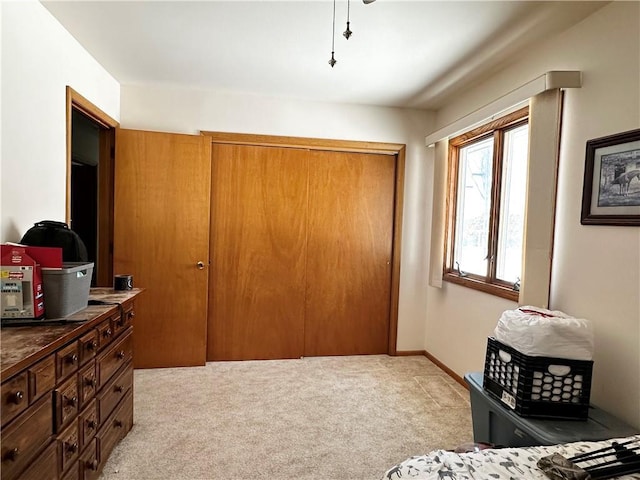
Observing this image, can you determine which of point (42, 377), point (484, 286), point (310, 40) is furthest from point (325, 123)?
point (42, 377)

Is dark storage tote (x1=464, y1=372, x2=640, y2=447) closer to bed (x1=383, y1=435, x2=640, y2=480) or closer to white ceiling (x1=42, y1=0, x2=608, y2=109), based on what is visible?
bed (x1=383, y1=435, x2=640, y2=480)

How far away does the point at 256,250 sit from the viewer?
3564mm

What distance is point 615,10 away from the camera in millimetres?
1873

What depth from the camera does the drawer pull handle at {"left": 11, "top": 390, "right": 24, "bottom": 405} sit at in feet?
3.78

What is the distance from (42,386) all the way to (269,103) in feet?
9.39

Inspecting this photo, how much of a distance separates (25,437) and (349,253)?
2.86m

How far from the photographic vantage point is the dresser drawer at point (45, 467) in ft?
4.14

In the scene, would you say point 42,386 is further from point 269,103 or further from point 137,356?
point 269,103

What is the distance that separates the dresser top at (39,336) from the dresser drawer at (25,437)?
0.18 metres

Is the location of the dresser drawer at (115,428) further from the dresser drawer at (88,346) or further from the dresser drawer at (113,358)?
the dresser drawer at (88,346)

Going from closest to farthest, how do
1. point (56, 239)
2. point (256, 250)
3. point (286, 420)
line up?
point (56, 239)
point (286, 420)
point (256, 250)

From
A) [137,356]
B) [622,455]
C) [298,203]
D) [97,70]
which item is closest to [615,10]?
[622,455]

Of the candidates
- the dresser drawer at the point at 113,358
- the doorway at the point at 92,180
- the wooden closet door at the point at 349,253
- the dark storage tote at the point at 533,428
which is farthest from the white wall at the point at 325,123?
the dresser drawer at the point at 113,358

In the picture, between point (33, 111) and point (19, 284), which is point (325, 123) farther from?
point (19, 284)
